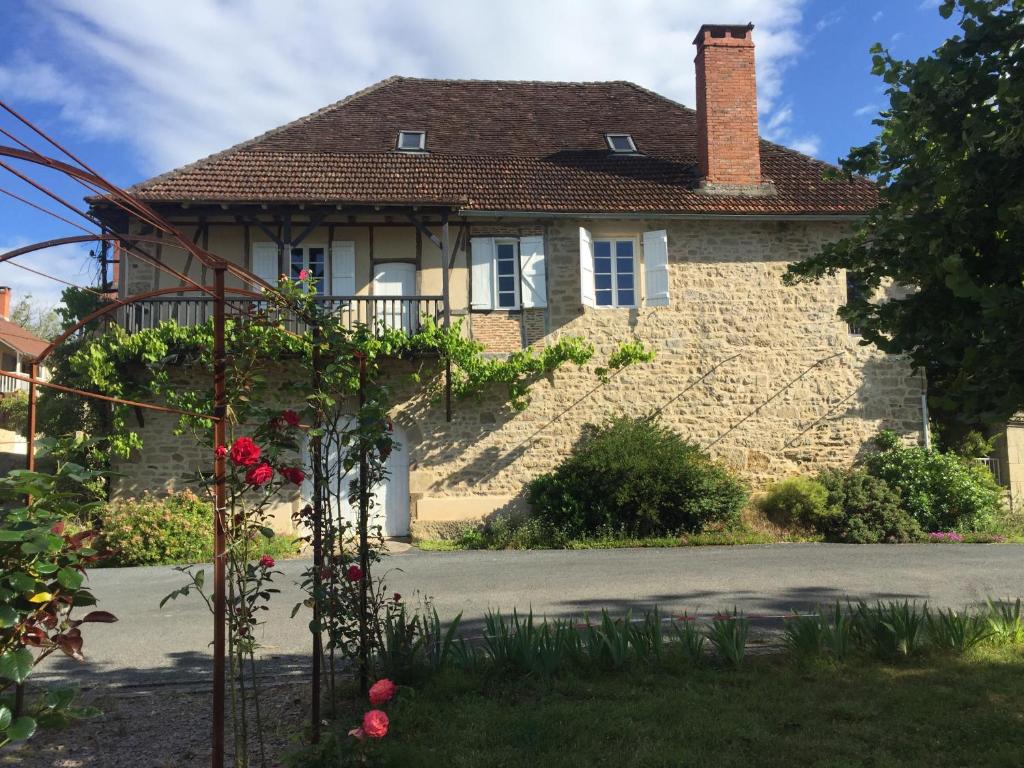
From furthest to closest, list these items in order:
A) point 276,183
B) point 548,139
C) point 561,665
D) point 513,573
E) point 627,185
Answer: point 548,139, point 627,185, point 276,183, point 513,573, point 561,665

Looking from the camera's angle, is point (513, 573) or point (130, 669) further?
point (513, 573)

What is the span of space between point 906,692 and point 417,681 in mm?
2664

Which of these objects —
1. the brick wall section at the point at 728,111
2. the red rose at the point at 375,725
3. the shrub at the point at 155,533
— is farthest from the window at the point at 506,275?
the red rose at the point at 375,725

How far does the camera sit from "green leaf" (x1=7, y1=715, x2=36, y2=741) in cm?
193

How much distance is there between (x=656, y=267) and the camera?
1299 cm

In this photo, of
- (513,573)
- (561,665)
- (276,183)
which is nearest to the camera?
(561,665)

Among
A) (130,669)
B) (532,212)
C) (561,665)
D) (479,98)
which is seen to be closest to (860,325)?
(561,665)

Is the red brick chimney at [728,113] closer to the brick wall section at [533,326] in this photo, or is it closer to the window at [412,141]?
the brick wall section at [533,326]

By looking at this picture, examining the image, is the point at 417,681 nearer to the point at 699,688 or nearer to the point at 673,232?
the point at 699,688

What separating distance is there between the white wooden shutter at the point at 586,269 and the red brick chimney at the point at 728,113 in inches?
96.6

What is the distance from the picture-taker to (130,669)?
5184mm

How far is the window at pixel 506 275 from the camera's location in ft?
42.3

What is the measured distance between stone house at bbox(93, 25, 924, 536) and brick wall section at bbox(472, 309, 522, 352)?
0.03 metres

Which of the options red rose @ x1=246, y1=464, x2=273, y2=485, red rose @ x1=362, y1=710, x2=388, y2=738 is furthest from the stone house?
red rose @ x1=362, y1=710, x2=388, y2=738
